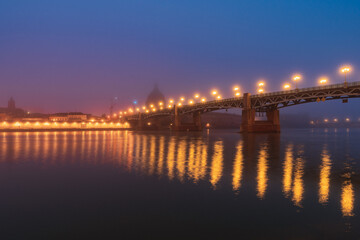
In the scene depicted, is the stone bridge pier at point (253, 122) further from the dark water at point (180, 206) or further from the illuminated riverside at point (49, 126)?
the illuminated riverside at point (49, 126)

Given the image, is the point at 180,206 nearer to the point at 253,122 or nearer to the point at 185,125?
the point at 253,122

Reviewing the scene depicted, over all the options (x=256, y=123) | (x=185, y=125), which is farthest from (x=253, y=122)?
(x=185, y=125)

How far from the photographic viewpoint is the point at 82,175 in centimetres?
1470

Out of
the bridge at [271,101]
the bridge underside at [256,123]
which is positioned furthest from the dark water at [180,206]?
the bridge underside at [256,123]

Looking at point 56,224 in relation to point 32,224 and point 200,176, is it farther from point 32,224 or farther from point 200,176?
point 200,176

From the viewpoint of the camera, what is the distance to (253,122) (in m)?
88.4

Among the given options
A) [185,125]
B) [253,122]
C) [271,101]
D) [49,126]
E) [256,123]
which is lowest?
→ [49,126]

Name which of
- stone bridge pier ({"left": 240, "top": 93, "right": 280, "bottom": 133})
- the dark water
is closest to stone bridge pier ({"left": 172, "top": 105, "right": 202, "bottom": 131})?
stone bridge pier ({"left": 240, "top": 93, "right": 280, "bottom": 133})

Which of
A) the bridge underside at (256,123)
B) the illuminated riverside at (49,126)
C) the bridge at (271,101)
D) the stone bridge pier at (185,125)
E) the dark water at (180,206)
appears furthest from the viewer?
the stone bridge pier at (185,125)

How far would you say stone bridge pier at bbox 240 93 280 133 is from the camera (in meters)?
87.2

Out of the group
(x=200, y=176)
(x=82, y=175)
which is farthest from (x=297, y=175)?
(x=82, y=175)

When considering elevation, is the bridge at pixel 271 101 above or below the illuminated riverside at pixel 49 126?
above

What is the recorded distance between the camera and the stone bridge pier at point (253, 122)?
286 feet

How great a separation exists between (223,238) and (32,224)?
5048mm
